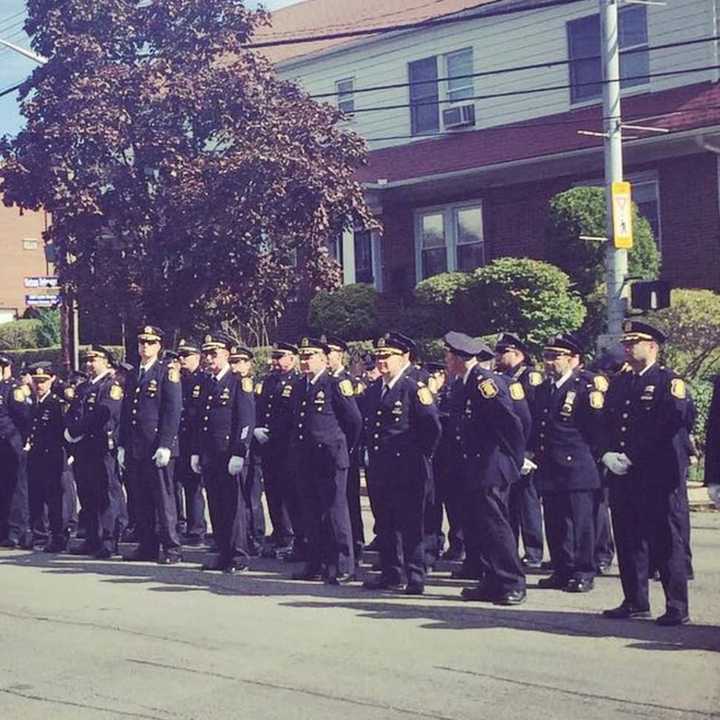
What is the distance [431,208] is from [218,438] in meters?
16.7

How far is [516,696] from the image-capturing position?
6.99m

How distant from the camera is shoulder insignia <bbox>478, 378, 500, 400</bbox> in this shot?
9.59 m

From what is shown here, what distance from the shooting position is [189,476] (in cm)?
1385

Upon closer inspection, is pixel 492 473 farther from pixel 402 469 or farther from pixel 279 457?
pixel 279 457

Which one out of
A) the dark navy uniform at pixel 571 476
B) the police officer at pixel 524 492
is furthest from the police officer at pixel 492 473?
the police officer at pixel 524 492

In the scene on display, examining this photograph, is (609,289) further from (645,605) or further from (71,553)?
(645,605)

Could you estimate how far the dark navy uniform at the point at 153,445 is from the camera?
39.1ft

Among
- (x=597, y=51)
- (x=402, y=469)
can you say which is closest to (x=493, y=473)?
(x=402, y=469)

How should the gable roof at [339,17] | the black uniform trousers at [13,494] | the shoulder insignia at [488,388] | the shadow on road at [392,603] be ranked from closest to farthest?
the shadow on road at [392,603] → the shoulder insignia at [488,388] → the black uniform trousers at [13,494] → the gable roof at [339,17]

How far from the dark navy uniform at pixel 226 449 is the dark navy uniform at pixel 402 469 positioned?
1.65 metres

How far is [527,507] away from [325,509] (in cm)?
187

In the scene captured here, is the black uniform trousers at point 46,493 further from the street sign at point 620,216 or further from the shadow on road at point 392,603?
the street sign at point 620,216

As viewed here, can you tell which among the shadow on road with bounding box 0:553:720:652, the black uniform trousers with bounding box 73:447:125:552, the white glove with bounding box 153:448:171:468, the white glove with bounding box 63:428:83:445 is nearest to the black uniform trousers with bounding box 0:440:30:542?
the white glove with bounding box 63:428:83:445

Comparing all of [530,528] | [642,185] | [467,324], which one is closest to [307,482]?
[530,528]
